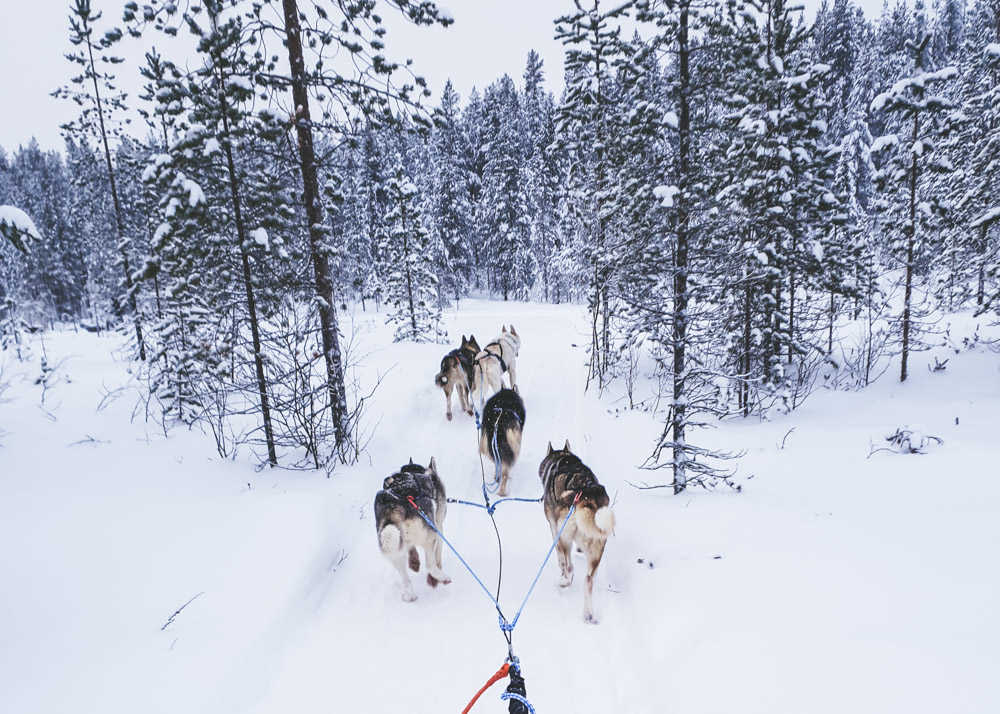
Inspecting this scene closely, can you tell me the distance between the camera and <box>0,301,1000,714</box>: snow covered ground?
3389 mm

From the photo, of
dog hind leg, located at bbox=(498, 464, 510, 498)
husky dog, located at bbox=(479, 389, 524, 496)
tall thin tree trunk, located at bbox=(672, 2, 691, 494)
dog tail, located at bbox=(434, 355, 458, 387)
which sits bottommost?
dog hind leg, located at bbox=(498, 464, 510, 498)

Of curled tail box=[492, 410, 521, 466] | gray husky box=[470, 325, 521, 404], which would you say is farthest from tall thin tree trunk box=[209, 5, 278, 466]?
gray husky box=[470, 325, 521, 404]

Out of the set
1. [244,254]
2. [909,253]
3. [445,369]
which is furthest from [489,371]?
[909,253]

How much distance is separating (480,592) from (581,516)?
151cm

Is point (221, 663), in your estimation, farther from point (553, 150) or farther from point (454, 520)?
point (553, 150)

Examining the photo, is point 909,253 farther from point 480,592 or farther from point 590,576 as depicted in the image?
point 480,592

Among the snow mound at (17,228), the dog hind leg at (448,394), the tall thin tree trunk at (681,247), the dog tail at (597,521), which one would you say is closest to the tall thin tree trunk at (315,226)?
the dog hind leg at (448,394)

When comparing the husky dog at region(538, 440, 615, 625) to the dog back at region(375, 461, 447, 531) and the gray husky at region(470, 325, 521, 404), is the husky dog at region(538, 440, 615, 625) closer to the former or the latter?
the dog back at region(375, 461, 447, 531)

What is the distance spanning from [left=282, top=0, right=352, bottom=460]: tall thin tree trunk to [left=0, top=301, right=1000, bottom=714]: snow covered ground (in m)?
1.12

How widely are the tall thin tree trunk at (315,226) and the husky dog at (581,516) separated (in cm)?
440

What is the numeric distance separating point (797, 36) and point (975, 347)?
11.2 m

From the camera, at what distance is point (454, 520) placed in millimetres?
6512

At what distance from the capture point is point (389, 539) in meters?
4.45

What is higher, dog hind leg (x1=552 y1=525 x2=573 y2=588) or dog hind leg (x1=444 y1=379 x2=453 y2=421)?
dog hind leg (x1=444 y1=379 x2=453 y2=421)
